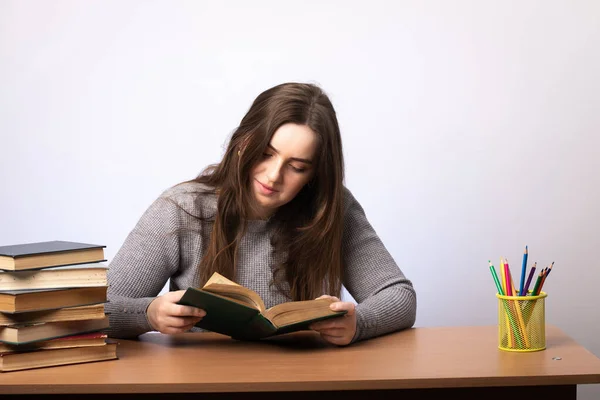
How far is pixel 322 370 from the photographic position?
1339 millimetres

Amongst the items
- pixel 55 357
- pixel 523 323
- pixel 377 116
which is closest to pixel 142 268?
pixel 55 357

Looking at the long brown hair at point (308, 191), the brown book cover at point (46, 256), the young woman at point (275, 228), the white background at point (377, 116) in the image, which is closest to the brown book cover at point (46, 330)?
the brown book cover at point (46, 256)

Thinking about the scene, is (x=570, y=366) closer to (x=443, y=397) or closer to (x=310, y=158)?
(x=443, y=397)

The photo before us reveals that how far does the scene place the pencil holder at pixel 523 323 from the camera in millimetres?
1474

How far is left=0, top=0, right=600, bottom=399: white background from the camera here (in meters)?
2.88

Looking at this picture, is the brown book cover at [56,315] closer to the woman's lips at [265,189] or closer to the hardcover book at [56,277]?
the hardcover book at [56,277]

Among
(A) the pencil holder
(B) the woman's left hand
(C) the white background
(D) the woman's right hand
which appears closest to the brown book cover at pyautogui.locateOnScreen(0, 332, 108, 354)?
(D) the woman's right hand

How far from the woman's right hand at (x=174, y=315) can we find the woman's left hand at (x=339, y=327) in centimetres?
23

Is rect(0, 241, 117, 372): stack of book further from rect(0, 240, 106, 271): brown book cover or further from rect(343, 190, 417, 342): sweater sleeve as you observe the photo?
rect(343, 190, 417, 342): sweater sleeve

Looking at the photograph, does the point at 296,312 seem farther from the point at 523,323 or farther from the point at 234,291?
the point at 523,323

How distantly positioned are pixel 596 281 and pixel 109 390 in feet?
7.19

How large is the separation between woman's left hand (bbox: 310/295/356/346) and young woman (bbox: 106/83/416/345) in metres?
0.14

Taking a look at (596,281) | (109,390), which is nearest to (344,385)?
(109,390)

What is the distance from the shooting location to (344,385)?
126cm
